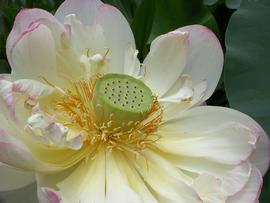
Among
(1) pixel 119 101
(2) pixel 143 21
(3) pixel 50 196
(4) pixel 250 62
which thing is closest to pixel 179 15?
(2) pixel 143 21

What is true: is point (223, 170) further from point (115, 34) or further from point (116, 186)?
point (115, 34)

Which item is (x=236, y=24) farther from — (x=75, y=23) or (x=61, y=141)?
(x=61, y=141)

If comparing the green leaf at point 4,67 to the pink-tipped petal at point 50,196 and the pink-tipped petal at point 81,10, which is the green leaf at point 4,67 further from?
the pink-tipped petal at point 50,196

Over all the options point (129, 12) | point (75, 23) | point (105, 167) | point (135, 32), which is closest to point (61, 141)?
point (105, 167)

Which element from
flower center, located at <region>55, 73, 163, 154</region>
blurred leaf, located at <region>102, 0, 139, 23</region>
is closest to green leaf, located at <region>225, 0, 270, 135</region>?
flower center, located at <region>55, 73, 163, 154</region>

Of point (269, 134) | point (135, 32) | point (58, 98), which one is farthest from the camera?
point (135, 32)

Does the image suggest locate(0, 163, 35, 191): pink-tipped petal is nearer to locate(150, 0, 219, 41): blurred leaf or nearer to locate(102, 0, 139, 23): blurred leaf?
locate(150, 0, 219, 41): blurred leaf
